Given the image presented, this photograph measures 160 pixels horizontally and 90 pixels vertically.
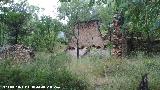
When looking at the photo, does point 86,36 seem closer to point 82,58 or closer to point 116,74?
point 82,58

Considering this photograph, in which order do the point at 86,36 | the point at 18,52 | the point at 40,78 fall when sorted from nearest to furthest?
the point at 40,78, the point at 18,52, the point at 86,36

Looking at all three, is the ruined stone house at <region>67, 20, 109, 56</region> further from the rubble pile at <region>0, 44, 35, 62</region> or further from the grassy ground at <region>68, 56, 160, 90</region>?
the grassy ground at <region>68, 56, 160, 90</region>

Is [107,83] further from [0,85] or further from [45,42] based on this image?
[45,42]

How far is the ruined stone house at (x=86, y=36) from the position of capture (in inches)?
1228

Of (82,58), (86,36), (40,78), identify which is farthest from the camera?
(86,36)

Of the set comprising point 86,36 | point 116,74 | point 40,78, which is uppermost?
point 86,36

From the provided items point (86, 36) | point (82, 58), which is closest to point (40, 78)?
point (82, 58)

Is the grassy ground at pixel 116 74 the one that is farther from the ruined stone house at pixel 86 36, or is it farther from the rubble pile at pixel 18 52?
the ruined stone house at pixel 86 36

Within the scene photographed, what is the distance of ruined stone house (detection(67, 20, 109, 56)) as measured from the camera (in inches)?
1228

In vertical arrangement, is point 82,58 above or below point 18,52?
below

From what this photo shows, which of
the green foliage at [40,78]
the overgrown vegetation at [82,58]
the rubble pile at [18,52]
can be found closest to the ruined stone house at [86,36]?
the overgrown vegetation at [82,58]

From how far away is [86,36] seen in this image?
3247 centimetres

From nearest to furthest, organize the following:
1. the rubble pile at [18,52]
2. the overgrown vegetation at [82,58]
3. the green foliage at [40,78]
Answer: the overgrown vegetation at [82,58], the green foliage at [40,78], the rubble pile at [18,52]

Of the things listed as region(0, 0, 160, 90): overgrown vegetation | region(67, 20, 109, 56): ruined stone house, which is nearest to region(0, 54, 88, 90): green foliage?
region(0, 0, 160, 90): overgrown vegetation
